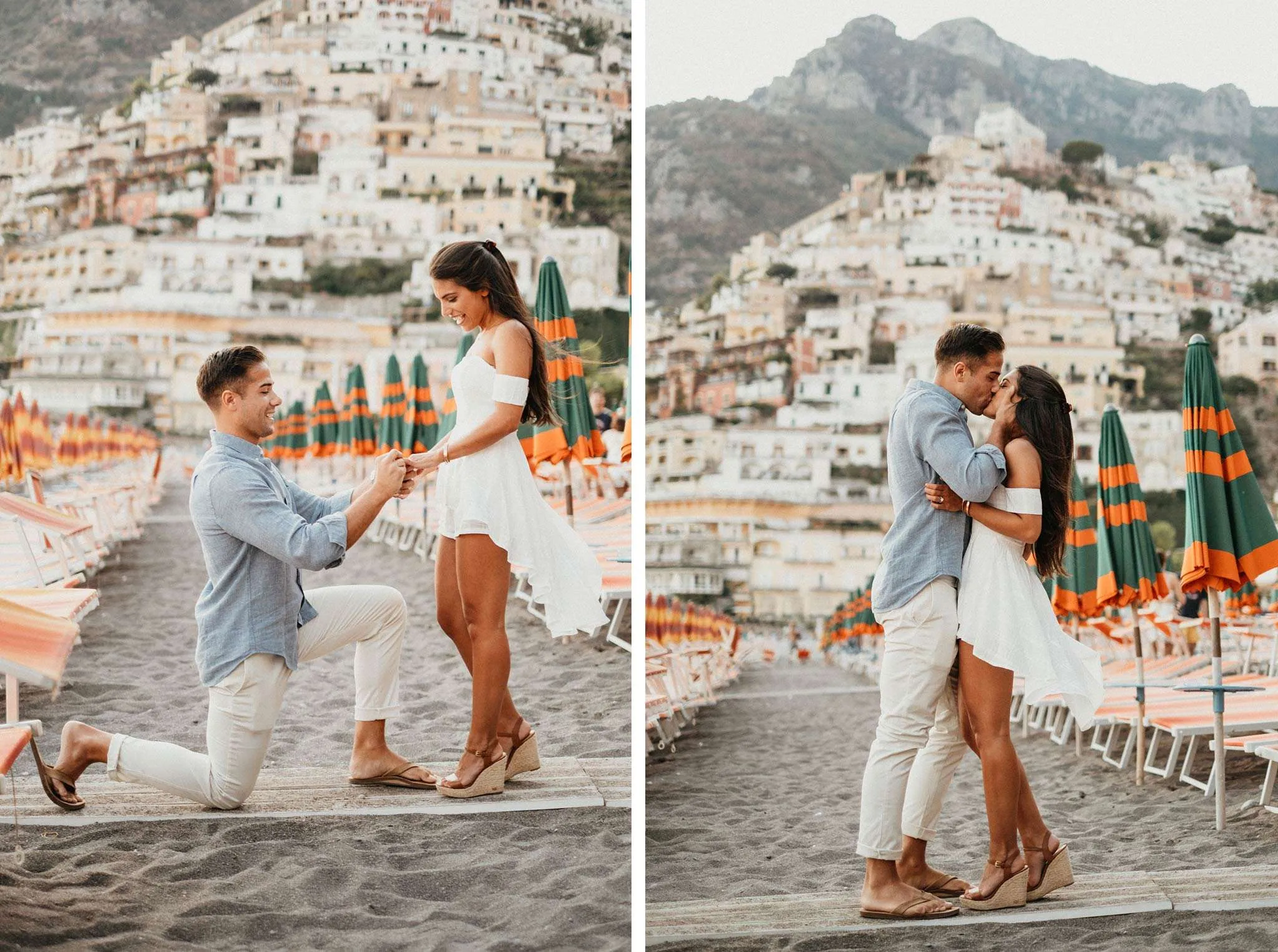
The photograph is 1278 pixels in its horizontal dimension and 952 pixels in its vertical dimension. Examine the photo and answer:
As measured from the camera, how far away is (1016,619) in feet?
8.98

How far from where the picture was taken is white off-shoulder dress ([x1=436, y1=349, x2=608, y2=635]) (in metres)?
3.00

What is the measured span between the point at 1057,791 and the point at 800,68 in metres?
14.0

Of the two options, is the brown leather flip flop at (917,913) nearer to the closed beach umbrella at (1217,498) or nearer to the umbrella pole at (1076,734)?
the umbrella pole at (1076,734)

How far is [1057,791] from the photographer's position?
15.5 feet

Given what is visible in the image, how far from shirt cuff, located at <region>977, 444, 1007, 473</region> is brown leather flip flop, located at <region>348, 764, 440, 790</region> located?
1487mm

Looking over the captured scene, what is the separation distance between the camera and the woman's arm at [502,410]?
296 cm

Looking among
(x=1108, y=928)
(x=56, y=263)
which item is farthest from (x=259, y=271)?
(x=1108, y=928)

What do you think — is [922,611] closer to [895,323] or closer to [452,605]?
[452,605]

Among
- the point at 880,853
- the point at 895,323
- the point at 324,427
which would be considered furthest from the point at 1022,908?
the point at 895,323

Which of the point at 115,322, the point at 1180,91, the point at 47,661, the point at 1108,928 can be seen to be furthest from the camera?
the point at 1180,91

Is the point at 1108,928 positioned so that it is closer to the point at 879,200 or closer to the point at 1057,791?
the point at 1057,791

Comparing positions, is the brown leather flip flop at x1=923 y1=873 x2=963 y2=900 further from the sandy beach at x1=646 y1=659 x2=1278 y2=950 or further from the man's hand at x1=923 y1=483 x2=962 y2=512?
the man's hand at x1=923 y1=483 x2=962 y2=512

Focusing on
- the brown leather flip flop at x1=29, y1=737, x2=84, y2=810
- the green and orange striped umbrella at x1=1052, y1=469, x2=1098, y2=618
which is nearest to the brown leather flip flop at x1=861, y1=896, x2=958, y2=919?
the brown leather flip flop at x1=29, y1=737, x2=84, y2=810

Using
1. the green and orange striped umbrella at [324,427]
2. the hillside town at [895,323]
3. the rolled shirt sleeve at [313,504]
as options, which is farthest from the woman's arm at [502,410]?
the hillside town at [895,323]
